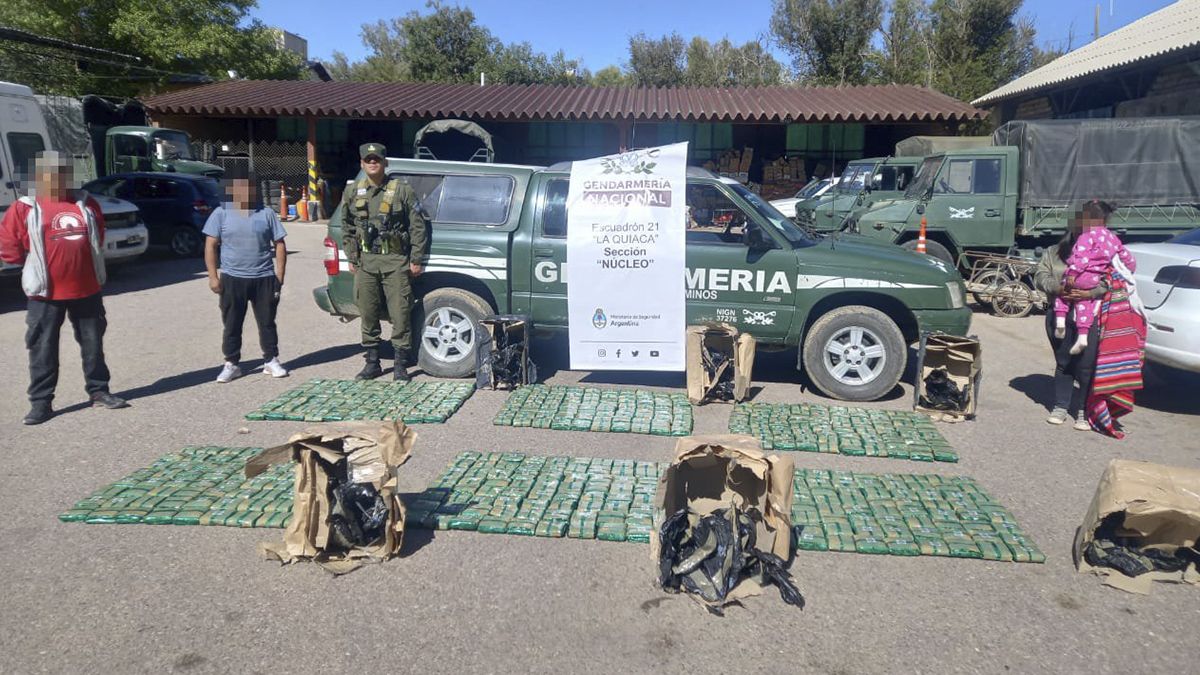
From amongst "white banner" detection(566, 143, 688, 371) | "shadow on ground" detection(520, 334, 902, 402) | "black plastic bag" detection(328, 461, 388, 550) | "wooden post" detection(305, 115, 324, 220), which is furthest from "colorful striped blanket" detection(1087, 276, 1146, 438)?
"wooden post" detection(305, 115, 324, 220)

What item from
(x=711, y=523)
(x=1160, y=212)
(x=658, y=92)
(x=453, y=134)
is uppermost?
(x=658, y=92)

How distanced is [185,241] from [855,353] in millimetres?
13440

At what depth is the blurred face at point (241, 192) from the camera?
7.23 meters

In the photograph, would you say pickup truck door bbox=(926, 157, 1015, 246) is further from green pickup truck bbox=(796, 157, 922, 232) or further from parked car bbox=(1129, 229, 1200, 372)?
parked car bbox=(1129, 229, 1200, 372)

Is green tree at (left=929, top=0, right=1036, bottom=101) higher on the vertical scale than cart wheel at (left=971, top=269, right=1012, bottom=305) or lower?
higher

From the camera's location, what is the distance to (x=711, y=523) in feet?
13.3

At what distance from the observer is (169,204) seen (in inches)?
618

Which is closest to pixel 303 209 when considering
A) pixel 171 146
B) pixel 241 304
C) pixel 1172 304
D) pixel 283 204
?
pixel 283 204

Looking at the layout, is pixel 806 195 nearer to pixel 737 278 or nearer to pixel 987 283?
pixel 987 283

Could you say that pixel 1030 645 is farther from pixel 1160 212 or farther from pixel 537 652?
pixel 1160 212

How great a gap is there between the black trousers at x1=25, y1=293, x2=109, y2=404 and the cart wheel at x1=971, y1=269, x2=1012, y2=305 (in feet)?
35.8

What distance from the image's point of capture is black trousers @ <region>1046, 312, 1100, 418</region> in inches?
251

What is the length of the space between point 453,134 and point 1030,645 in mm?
18847

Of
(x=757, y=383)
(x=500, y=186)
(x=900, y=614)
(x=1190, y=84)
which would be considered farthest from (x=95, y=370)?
(x=1190, y=84)
